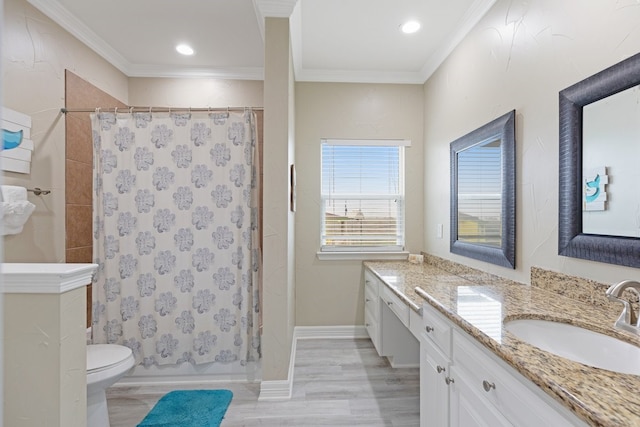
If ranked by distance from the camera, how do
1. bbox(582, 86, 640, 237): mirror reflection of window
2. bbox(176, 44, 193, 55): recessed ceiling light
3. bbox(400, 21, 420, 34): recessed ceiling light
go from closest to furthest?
bbox(582, 86, 640, 237): mirror reflection of window → bbox(400, 21, 420, 34): recessed ceiling light → bbox(176, 44, 193, 55): recessed ceiling light

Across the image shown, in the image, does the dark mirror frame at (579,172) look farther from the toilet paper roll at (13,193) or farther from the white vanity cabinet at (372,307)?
the toilet paper roll at (13,193)

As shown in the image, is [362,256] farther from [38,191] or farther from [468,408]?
[38,191]

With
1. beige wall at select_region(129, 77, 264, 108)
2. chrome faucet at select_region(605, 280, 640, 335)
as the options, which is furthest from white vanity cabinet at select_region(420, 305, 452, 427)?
beige wall at select_region(129, 77, 264, 108)

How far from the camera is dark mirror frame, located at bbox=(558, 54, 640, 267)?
4.15 feet

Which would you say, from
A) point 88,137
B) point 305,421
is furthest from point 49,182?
point 305,421

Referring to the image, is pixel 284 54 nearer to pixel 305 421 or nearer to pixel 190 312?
pixel 190 312

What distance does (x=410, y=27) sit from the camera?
2596 mm

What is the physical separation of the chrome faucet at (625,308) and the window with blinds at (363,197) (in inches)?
91.2

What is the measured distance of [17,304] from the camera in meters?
1.24

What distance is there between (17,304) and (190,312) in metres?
1.29

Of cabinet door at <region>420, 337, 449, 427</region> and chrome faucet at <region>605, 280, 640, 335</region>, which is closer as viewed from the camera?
chrome faucet at <region>605, 280, 640, 335</region>

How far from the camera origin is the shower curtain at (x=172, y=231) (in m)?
2.42

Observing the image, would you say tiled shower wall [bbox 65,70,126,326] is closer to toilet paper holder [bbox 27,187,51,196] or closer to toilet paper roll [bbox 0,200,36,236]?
toilet paper holder [bbox 27,187,51,196]

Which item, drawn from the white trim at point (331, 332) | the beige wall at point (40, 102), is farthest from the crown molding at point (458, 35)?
the beige wall at point (40, 102)
